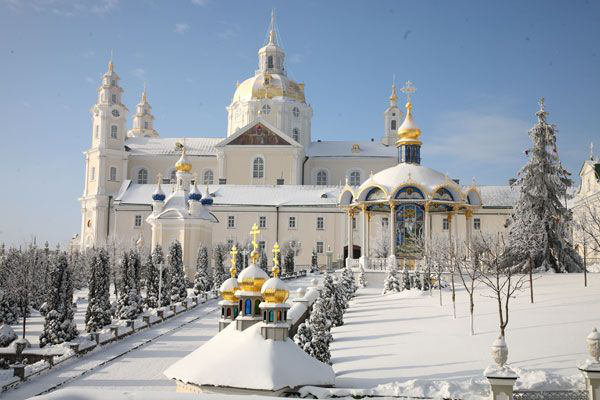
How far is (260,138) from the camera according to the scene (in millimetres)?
64938

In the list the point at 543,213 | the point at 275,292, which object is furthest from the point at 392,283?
the point at 275,292

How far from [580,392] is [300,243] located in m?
46.1

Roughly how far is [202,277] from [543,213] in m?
17.0

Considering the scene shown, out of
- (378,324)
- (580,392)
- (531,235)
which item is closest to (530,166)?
(531,235)

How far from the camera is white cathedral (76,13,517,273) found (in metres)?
55.4

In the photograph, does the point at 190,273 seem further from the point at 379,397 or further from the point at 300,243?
the point at 379,397

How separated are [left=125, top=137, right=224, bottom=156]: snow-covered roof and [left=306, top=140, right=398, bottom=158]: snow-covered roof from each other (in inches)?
408

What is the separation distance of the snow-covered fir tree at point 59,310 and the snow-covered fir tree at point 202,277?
12.3 m

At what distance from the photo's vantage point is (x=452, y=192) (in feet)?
108

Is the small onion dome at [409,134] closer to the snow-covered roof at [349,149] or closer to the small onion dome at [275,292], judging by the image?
the small onion dome at [275,292]

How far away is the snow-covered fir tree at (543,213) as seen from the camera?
3156cm

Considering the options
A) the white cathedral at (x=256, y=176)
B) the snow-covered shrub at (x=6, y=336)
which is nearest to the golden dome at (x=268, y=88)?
the white cathedral at (x=256, y=176)

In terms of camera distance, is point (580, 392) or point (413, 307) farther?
point (413, 307)

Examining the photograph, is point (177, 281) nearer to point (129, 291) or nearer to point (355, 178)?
point (129, 291)
